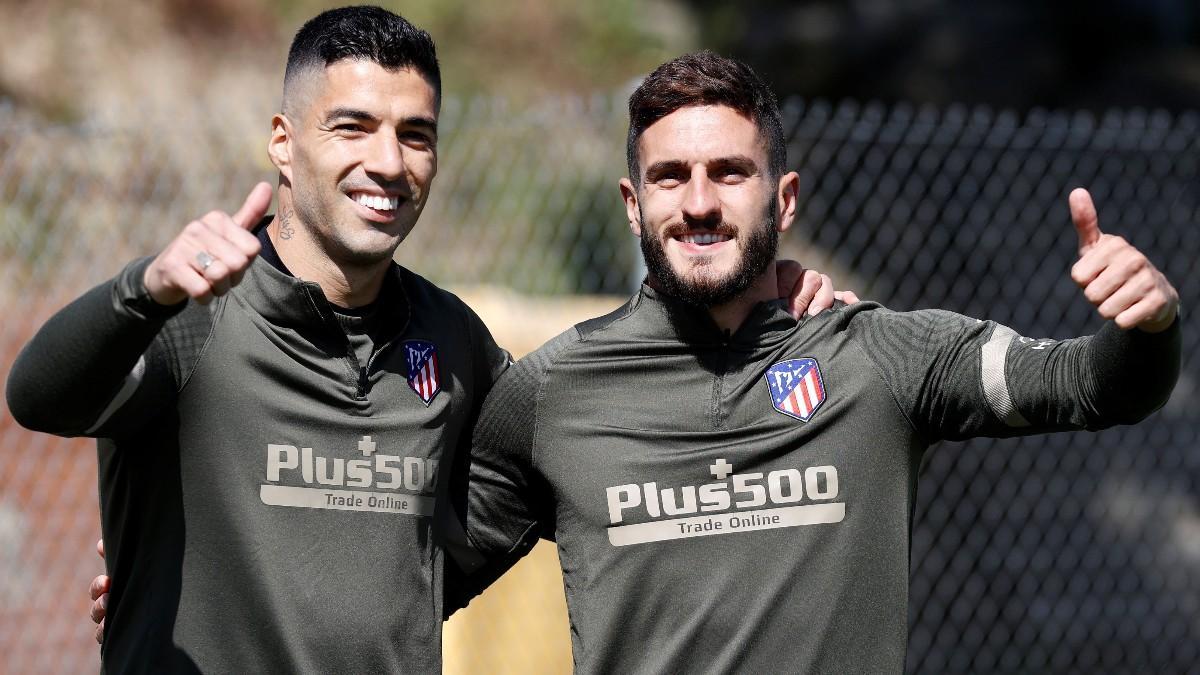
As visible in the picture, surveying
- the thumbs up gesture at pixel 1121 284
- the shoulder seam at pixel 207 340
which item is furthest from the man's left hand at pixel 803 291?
the shoulder seam at pixel 207 340

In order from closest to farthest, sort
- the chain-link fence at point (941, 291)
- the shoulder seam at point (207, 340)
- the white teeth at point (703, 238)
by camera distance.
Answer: the shoulder seam at point (207, 340) → the white teeth at point (703, 238) → the chain-link fence at point (941, 291)

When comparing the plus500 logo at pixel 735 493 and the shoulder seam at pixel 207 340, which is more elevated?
the shoulder seam at pixel 207 340

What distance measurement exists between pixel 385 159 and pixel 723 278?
0.71 m

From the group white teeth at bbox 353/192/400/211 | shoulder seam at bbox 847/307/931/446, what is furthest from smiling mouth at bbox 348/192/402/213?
shoulder seam at bbox 847/307/931/446

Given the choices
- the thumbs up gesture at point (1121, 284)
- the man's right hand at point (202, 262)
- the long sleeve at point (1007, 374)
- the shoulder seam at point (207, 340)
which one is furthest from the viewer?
the shoulder seam at point (207, 340)

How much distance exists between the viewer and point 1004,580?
6.51 m

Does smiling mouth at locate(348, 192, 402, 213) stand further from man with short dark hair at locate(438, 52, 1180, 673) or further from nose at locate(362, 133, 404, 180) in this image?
man with short dark hair at locate(438, 52, 1180, 673)

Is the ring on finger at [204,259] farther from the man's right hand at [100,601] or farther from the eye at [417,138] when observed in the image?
the man's right hand at [100,601]

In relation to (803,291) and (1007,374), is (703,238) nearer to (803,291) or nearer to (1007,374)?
(803,291)

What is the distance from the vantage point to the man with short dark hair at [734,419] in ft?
8.60

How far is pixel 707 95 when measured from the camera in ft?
9.22

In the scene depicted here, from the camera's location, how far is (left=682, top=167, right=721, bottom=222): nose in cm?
273

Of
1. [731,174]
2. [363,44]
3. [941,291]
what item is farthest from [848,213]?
[363,44]

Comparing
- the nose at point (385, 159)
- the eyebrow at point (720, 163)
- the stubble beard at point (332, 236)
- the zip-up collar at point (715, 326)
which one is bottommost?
the zip-up collar at point (715, 326)
